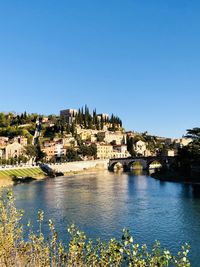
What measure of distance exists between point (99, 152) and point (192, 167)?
8015 cm

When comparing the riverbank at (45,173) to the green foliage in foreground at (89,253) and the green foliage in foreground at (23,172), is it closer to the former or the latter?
the green foliage in foreground at (23,172)

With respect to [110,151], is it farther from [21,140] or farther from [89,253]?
[89,253]

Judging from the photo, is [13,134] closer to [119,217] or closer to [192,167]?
[192,167]

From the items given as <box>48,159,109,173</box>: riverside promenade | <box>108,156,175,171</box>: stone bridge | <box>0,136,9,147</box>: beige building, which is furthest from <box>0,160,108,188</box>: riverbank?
<box>0,136,9,147</box>: beige building

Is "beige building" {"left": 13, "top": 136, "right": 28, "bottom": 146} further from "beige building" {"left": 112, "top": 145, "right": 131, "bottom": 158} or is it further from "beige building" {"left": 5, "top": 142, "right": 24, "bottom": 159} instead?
"beige building" {"left": 112, "top": 145, "right": 131, "bottom": 158}

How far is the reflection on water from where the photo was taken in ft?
112

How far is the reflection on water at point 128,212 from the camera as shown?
34.1 metres

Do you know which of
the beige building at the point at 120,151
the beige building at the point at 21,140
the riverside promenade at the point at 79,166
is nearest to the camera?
the riverside promenade at the point at 79,166

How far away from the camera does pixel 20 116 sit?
180 m

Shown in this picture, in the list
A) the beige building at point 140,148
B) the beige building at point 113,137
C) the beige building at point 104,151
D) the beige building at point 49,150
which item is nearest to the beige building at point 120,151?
the beige building at point 104,151

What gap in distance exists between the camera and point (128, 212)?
45438 mm

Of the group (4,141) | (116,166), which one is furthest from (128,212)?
(116,166)

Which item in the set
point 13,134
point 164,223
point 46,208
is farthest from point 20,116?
point 164,223

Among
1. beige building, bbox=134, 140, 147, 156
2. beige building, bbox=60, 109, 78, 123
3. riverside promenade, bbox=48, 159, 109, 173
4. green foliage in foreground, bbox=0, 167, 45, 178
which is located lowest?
green foliage in foreground, bbox=0, 167, 45, 178
